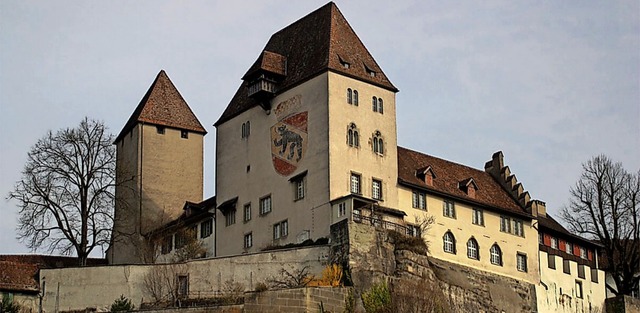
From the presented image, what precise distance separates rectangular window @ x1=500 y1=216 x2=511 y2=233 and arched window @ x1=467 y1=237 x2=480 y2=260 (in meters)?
3.35

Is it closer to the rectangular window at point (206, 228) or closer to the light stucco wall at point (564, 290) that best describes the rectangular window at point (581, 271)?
the light stucco wall at point (564, 290)

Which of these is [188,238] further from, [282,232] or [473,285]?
[473,285]

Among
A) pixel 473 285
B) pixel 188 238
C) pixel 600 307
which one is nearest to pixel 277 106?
pixel 188 238

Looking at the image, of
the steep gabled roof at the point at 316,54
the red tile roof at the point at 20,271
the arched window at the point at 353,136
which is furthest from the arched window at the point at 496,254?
the red tile roof at the point at 20,271

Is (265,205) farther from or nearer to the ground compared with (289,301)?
farther from the ground

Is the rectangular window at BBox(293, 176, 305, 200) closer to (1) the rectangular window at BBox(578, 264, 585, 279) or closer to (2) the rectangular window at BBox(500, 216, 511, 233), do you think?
(2) the rectangular window at BBox(500, 216, 511, 233)

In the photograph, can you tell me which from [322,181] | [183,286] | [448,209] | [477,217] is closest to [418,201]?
[448,209]

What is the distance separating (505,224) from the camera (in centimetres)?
7994

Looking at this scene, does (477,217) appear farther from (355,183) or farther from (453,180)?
(355,183)

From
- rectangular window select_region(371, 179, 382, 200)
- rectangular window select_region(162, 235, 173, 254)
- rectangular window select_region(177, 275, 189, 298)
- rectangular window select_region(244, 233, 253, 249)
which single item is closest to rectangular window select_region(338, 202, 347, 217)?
rectangular window select_region(371, 179, 382, 200)

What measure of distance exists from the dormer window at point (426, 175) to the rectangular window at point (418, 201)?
52.5 inches

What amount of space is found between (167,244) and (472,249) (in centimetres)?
1832

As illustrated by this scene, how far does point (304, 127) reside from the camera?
7250cm

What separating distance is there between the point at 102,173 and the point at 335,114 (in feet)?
49.7
